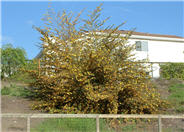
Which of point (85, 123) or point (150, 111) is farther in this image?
point (150, 111)

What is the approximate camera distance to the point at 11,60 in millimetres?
19938

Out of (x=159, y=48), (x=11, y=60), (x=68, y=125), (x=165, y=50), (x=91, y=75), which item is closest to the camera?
(x=68, y=125)

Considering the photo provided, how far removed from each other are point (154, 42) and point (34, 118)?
18332mm

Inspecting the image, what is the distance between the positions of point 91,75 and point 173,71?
1088 centimetres

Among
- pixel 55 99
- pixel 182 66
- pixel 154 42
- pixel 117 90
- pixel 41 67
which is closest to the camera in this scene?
pixel 117 90

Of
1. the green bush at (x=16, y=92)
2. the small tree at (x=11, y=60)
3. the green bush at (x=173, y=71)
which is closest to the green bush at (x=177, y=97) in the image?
the green bush at (x=173, y=71)

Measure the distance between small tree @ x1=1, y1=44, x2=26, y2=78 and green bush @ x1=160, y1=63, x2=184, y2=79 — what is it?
1006 cm

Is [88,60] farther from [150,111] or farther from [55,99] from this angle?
[150,111]

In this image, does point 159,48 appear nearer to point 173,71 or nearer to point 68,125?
point 173,71

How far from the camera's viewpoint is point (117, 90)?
9.38 meters

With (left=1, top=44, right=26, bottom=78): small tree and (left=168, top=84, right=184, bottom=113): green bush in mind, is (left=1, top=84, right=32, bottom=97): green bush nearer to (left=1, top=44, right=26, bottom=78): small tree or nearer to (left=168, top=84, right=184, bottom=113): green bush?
(left=1, top=44, right=26, bottom=78): small tree

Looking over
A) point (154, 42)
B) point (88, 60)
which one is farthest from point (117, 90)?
point (154, 42)

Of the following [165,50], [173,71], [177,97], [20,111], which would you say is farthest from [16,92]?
[165,50]

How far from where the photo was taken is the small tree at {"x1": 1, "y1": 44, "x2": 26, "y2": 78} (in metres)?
19.2
